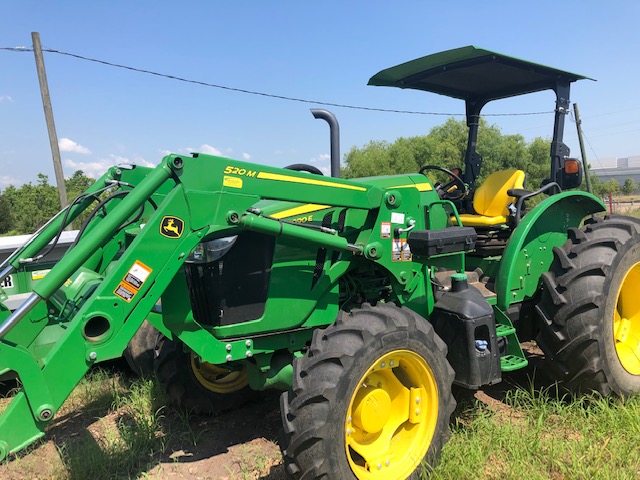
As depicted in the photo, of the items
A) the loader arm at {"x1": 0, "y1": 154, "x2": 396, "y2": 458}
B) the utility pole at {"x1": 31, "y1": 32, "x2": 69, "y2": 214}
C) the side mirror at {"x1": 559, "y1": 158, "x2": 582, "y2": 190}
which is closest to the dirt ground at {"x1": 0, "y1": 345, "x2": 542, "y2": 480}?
the loader arm at {"x1": 0, "y1": 154, "x2": 396, "y2": 458}

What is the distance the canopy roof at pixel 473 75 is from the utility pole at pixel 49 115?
7711 millimetres

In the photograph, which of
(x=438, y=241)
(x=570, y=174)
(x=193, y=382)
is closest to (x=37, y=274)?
(x=193, y=382)

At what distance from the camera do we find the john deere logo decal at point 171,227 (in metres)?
2.35

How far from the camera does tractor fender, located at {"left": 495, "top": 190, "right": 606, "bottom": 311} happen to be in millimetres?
3570

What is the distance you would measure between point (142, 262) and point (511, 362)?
7.99 ft

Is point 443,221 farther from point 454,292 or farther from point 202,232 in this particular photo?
point 202,232

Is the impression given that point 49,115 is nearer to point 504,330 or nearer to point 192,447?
point 192,447

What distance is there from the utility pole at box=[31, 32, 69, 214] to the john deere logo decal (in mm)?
8392

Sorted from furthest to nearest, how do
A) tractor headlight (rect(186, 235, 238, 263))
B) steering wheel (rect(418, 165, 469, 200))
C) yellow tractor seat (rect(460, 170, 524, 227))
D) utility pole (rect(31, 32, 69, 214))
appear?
utility pole (rect(31, 32, 69, 214))
steering wheel (rect(418, 165, 469, 200))
yellow tractor seat (rect(460, 170, 524, 227))
tractor headlight (rect(186, 235, 238, 263))

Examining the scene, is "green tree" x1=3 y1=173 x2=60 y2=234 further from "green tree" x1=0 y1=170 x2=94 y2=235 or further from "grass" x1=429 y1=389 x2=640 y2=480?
"grass" x1=429 y1=389 x2=640 y2=480

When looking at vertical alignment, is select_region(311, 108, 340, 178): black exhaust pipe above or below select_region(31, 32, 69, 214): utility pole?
below

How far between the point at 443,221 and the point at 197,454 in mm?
2242

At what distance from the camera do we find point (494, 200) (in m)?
4.40

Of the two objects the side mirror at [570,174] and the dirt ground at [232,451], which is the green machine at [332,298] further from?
the dirt ground at [232,451]
